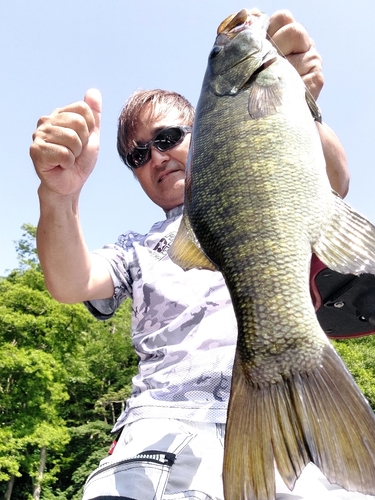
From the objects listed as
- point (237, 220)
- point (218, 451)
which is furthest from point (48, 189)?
point (218, 451)

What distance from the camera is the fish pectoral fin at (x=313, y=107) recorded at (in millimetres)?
2062

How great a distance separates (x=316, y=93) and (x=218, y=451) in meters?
1.69

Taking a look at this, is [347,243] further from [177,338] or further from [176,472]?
[176,472]

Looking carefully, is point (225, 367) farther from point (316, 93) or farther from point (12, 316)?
point (12, 316)

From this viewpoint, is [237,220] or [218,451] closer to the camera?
[237,220]

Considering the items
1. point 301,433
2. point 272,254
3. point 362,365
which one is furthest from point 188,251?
point 362,365

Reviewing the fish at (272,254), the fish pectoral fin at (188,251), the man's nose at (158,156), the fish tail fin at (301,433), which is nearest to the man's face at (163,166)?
A: the man's nose at (158,156)

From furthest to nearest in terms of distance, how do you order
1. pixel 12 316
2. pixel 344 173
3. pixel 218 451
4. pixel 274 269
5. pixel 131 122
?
1. pixel 12 316
2. pixel 131 122
3. pixel 344 173
4. pixel 218 451
5. pixel 274 269

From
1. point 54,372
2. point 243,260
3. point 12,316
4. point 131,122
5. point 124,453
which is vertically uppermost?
point 12,316

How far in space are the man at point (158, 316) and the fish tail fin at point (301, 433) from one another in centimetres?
64

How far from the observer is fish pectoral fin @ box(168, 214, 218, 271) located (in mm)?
1846

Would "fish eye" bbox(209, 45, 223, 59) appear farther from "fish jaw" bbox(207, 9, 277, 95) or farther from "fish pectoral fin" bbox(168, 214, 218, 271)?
"fish pectoral fin" bbox(168, 214, 218, 271)

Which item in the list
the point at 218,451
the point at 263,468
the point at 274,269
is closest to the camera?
the point at 263,468

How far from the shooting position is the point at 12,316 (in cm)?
1962
